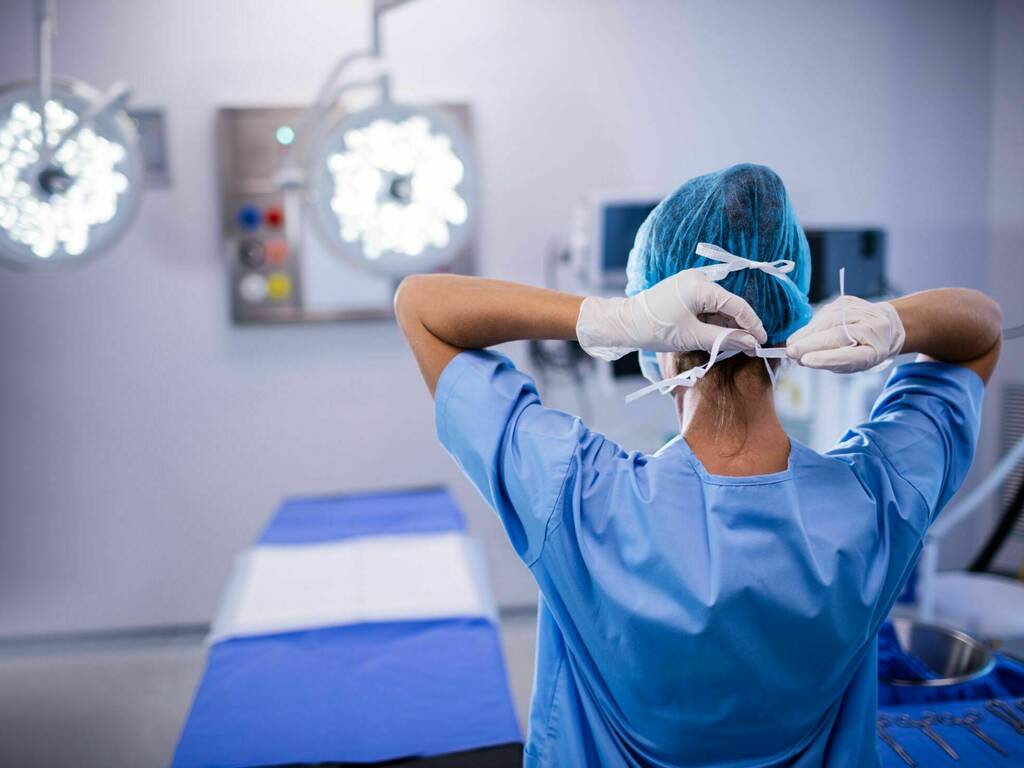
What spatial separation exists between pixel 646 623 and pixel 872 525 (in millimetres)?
239

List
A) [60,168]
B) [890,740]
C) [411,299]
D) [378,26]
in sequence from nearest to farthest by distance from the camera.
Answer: [411,299] → [890,740] → [60,168] → [378,26]

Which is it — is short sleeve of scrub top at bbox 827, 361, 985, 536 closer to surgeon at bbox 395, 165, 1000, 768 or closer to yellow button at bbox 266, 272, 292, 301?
surgeon at bbox 395, 165, 1000, 768

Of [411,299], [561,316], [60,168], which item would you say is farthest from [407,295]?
[60,168]

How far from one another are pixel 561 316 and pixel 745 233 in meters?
0.20

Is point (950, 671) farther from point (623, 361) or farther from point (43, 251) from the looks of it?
point (43, 251)

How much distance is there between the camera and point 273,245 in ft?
8.89

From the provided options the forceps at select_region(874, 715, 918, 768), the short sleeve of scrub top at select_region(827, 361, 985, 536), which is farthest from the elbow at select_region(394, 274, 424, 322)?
the forceps at select_region(874, 715, 918, 768)

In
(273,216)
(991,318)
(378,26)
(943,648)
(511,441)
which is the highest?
(378,26)

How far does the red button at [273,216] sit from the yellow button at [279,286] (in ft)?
0.53

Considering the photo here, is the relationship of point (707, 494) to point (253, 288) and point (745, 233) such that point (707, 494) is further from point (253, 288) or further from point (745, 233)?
point (253, 288)

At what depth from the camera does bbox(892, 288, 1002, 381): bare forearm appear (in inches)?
35.3

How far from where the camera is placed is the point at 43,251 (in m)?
1.61

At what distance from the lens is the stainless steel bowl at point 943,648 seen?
53.9 inches

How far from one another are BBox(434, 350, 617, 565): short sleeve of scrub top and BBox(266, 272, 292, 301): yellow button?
1.98 metres
